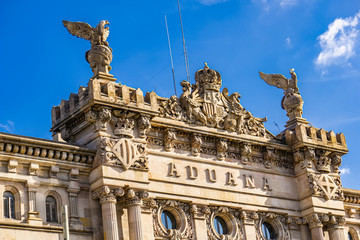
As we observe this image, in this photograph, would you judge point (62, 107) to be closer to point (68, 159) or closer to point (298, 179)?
point (68, 159)

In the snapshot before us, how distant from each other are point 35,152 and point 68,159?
137cm

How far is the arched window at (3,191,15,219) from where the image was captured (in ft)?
98.2

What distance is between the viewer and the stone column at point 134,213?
103 ft

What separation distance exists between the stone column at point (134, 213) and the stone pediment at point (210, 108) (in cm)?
420

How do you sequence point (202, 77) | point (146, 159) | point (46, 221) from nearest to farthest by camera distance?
point (46, 221) < point (146, 159) < point (202, 77)

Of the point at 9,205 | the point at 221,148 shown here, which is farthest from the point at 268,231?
the point at 9,205

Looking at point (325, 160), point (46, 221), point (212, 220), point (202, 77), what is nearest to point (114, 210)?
point (46, 221)

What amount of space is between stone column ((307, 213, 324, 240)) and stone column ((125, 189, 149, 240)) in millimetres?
8959

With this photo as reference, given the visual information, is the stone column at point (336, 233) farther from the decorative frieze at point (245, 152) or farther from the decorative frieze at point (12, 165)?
the decorative frieze at point (12, 165)

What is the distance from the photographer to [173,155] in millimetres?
34594

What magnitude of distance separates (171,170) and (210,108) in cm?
379

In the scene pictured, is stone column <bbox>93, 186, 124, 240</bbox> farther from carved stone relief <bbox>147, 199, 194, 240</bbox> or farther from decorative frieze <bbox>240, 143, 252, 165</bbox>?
decorative frieze <bbox>240, 143, 252, 165</bbox>

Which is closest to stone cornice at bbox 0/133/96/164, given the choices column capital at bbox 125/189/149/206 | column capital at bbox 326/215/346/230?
column capital at bbox 125/189/149/206

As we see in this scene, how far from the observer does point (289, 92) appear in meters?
40.2
